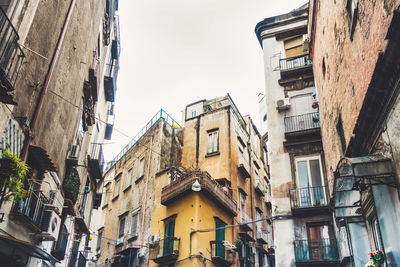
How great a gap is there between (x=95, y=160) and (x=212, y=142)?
30.3 feet

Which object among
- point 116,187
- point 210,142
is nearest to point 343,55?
point 210,142

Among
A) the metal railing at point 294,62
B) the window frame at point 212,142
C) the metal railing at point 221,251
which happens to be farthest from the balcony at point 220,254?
the metal railing at point 294,62

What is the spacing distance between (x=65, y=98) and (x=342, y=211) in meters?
10.00

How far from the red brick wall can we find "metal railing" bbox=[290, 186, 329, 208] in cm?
154

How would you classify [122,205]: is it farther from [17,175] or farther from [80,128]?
[17,175]

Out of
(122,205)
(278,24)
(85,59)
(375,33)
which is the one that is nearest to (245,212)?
(122,205)

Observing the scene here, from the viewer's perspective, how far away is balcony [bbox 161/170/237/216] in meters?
18.4

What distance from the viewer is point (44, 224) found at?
9727 millimetres

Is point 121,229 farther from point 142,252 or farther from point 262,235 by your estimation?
point 262,235

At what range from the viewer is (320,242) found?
46.2 ft

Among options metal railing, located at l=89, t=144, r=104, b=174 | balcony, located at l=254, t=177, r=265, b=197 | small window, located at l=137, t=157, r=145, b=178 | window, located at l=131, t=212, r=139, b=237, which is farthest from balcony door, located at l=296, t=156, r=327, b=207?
small window, located at l=137, t=157, r=145, b=178

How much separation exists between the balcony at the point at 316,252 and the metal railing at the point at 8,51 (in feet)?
41.0

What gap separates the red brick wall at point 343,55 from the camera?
6.93 meters

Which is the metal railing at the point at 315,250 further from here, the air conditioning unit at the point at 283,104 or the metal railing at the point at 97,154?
the metal railing at the point at 97,154
